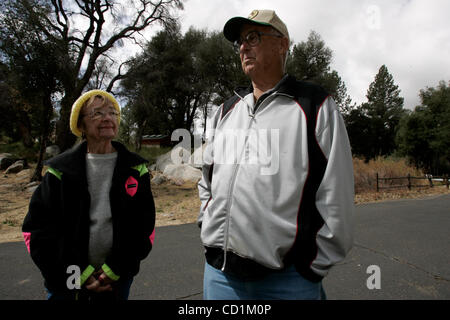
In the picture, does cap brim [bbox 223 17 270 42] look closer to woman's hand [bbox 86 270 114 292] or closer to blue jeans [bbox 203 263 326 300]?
blue jeans [bbox 203 263 326 300]

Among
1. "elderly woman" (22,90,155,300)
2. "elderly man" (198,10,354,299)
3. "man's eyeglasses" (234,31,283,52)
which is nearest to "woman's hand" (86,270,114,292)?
"elderly woman" (22,90,155,300)

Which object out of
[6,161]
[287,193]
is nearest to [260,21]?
[287,193]

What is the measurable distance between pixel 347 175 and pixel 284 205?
32 cm

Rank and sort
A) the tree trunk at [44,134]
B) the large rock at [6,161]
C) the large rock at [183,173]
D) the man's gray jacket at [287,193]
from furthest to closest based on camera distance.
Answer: the large rock at [6,161]
the large rock at [183,173]
the tree trunk at [44,134]
the man's gray jacket at [287,193]

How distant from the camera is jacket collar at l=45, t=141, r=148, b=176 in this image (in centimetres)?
169

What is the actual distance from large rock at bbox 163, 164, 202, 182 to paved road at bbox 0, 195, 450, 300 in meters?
8.95

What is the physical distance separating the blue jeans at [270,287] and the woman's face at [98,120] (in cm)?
110

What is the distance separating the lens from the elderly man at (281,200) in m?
1.29

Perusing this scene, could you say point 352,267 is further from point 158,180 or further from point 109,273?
point 158,180

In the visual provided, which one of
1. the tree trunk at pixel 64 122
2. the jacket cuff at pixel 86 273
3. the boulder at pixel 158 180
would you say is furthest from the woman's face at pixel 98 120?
the tree trunk at pixel 64 122

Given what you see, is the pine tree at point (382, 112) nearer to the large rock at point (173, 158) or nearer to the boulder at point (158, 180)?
the large rock at point (173, 158)

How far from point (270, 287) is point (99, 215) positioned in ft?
3.57

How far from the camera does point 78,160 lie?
5.77ft

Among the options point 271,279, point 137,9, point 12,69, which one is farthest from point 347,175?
point 137,9
